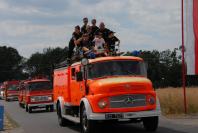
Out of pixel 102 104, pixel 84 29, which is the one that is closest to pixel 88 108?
pixel 102 104

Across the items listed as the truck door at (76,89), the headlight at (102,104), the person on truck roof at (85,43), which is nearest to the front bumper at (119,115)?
the headlight at (102,104)

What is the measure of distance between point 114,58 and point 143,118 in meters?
1.97

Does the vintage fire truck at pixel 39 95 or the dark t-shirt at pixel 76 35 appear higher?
the dark t-shirt at pixel 76 35

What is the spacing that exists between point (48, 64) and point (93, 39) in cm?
13023

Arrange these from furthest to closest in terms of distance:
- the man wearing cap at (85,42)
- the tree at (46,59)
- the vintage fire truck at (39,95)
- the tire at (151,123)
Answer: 1. the tree at (46,59)
2. the vintage fire truck at (39,95)
3. the man wearing cap at (85,42)
4. the tire at (151,123)

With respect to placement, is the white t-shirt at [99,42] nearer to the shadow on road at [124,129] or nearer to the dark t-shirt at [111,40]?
the dark t-shirt at [111,40]

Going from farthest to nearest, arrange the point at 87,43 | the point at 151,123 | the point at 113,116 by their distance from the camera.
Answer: the point at 87,43 < the point at 151,123 < the point at 113,116

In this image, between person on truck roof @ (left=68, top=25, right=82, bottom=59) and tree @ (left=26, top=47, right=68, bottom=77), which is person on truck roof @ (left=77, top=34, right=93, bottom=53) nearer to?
person on truck roof @ (left=68, top=25, right=82, bottom=59)

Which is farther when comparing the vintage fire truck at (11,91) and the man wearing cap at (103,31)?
the vintage fire truck at (11,91)

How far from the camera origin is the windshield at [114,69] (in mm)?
14500

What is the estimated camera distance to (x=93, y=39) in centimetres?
1712

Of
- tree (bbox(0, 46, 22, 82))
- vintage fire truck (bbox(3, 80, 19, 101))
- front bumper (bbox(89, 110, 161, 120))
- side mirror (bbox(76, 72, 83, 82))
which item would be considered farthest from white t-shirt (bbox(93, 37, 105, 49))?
tree (bbox(0, 46, 22, 82))

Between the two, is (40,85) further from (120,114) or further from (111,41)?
(120,114)

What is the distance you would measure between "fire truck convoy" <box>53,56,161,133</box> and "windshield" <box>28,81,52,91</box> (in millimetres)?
14618
